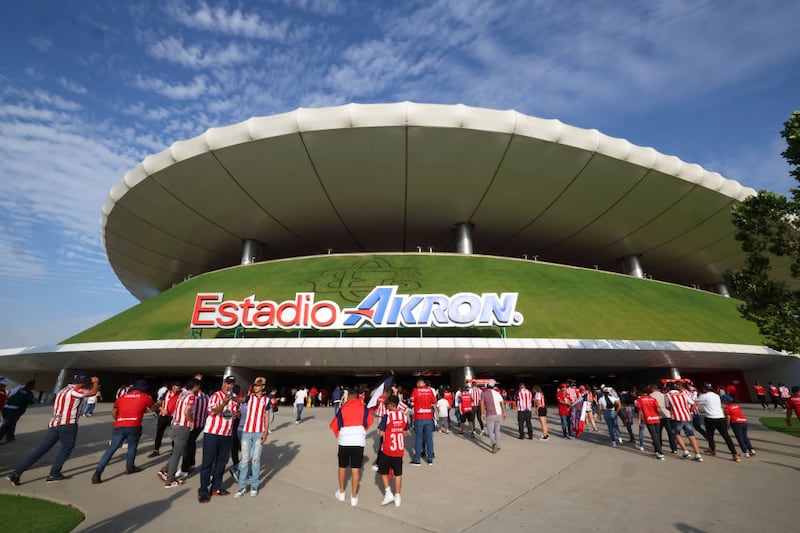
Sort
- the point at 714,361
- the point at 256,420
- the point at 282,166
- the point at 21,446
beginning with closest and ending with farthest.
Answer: the point at 256,420, the point at 21,446, the point at 714,361, the point at 282,166

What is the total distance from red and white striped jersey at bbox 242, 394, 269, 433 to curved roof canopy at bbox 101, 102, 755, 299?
19215 mm

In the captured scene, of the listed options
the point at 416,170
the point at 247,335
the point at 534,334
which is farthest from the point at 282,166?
the point at 534,334

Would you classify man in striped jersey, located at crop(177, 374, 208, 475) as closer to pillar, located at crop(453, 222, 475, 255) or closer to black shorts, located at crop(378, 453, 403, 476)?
black shorts, located at crop(378, 453, 403, 476)

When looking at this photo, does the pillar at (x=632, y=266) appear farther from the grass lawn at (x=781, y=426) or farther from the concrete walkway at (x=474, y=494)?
the concrete walkway at (x=474, y=494)

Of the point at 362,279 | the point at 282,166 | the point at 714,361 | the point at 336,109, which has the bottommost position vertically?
the point at 714,361

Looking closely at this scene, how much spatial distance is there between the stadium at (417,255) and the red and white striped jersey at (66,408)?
39.0ft

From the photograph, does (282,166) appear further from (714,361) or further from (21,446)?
(714,361)

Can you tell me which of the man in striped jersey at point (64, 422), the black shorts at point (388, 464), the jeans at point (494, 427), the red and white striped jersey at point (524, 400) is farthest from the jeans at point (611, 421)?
the man in striped jersey at point (64, 422)

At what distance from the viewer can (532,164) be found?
24656 millimetres

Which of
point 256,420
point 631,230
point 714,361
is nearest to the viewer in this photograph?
point 256,420

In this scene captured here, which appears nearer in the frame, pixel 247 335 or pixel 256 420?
pixel 256 420

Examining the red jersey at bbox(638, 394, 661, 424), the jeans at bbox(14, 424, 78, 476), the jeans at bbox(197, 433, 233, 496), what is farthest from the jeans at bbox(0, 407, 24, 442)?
the red jersey at bbox(638, 394, 661, 424)

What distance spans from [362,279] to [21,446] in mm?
17347

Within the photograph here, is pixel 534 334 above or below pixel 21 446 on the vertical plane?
above
